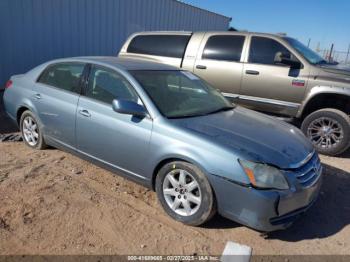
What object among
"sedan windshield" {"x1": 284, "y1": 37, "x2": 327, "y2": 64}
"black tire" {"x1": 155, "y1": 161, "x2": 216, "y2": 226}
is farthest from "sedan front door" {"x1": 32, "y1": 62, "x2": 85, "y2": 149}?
"sedan windshield" {"x1": 284, "y1": 37, "x2": 327, "y2": 64}

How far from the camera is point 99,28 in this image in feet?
30.6

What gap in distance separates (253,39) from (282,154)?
3.68m

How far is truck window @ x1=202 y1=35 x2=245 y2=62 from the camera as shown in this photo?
632 cm

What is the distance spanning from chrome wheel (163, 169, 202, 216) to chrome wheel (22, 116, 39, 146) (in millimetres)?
2463

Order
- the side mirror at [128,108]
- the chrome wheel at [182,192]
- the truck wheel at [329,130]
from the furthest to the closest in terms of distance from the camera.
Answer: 1. the truck wheel at [329,130]
2. the side mirror at [128,108]
3. the chrome wheel at [182,192]

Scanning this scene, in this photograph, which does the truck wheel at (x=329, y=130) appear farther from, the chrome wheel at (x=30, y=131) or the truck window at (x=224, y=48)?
the chrome wheel at (x=30, y=131)

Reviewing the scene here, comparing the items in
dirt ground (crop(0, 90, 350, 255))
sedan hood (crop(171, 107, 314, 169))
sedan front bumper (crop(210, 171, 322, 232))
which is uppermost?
sedan hood (crop(171, 107, 314, 169))

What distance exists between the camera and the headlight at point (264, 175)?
285 cm

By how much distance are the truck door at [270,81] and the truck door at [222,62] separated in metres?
0.18

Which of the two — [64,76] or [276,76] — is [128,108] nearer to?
[64,76]

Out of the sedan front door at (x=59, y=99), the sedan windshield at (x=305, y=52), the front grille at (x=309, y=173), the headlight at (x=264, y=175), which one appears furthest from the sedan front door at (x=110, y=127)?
the sedan windshield at (x=305, y=52)

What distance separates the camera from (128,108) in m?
3.38

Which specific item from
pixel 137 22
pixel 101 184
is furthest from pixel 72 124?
pixel 137 22

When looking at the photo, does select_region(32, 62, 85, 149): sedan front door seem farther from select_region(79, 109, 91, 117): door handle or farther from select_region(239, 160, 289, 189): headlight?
select_region(239, 160, 289, 189): headlight
